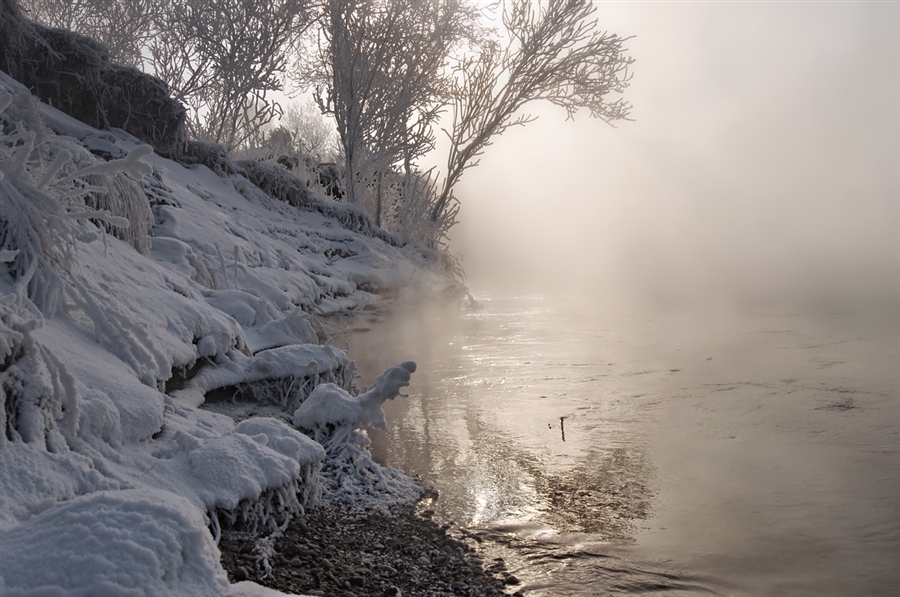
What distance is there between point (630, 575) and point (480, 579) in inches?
23.5

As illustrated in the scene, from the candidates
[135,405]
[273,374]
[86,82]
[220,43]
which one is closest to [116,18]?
[220,43]

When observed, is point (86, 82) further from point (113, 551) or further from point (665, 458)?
point (113, 551)

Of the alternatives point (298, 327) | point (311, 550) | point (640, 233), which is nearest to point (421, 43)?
point (298, 327)

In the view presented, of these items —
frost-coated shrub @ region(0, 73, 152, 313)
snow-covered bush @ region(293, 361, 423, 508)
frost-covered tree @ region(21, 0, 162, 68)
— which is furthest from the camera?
frost-covered tree @ region(21, 0, 162, 68)

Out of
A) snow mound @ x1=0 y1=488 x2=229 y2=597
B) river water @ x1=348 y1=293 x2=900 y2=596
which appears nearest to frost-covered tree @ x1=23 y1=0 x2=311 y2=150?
river water @ x1=348 y1=293 x2=900 y2=596

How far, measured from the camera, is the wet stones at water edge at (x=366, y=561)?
2.41 meters

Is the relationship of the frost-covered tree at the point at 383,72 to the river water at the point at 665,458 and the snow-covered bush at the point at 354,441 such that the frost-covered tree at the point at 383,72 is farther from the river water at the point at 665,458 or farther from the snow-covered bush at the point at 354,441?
the snow-covered bush at the point at 354,441

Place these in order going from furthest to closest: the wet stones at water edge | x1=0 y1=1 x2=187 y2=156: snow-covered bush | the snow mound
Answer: x1=0 y1=1 x2=187 y2=156: snow-covered bush < the wet stones at water edge < the snow mound

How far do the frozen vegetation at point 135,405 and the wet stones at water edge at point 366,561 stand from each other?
0.09 meters

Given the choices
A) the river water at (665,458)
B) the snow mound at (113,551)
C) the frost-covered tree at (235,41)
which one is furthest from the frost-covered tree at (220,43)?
the snow mound at (113,551)

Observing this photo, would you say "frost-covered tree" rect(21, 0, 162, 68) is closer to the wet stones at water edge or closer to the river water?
the river water

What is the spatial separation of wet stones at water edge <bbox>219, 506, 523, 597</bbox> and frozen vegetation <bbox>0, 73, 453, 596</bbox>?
9cm

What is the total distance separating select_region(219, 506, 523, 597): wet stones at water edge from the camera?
2406 mm

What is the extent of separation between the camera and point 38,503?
1.86 meters
